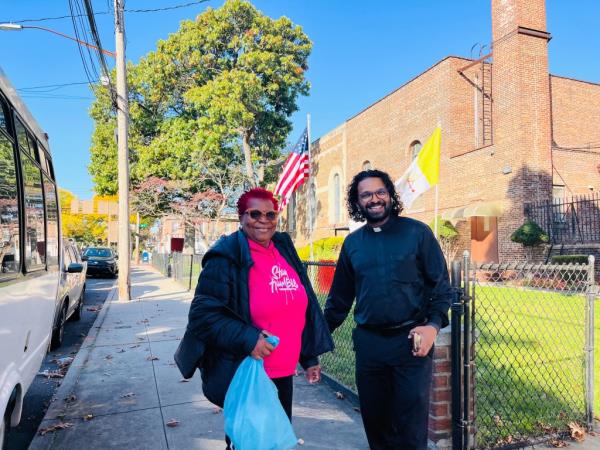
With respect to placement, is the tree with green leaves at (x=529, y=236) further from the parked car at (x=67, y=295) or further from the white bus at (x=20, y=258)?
the white bus at (x=20, y=258)

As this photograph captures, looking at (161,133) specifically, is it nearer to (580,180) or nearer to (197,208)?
(197,208)

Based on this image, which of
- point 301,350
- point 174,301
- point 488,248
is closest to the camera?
point 301,350

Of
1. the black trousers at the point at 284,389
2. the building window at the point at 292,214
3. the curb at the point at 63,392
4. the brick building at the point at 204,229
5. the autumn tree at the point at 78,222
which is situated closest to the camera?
the black trousers at the point at 284,389

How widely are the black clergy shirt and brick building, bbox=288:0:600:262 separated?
1470 centimetres

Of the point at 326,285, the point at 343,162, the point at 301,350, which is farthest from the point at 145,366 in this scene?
the point at 343,162

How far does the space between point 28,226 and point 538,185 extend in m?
16.3

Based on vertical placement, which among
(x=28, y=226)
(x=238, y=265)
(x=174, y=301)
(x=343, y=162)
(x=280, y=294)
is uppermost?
(x=343, y=162)

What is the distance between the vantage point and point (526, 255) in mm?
15445

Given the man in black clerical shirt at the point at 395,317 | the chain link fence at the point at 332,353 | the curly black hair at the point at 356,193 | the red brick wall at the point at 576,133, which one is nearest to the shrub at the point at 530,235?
the red brick wall at the point at 576,133

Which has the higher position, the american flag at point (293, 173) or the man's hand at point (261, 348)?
the american flag at point (293, 173)

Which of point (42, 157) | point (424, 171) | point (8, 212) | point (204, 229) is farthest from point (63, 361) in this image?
point (204, 229)

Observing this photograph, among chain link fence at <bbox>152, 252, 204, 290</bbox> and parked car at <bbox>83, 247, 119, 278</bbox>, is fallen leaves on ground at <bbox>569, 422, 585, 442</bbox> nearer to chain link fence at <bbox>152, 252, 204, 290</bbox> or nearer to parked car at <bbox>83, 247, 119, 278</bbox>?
chain link fence at <bbox>152, 252, 204, 290</bbox>

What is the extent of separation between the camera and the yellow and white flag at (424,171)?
11.7 meters

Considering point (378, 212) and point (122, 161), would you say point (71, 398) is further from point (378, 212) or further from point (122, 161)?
point (122, 161)
